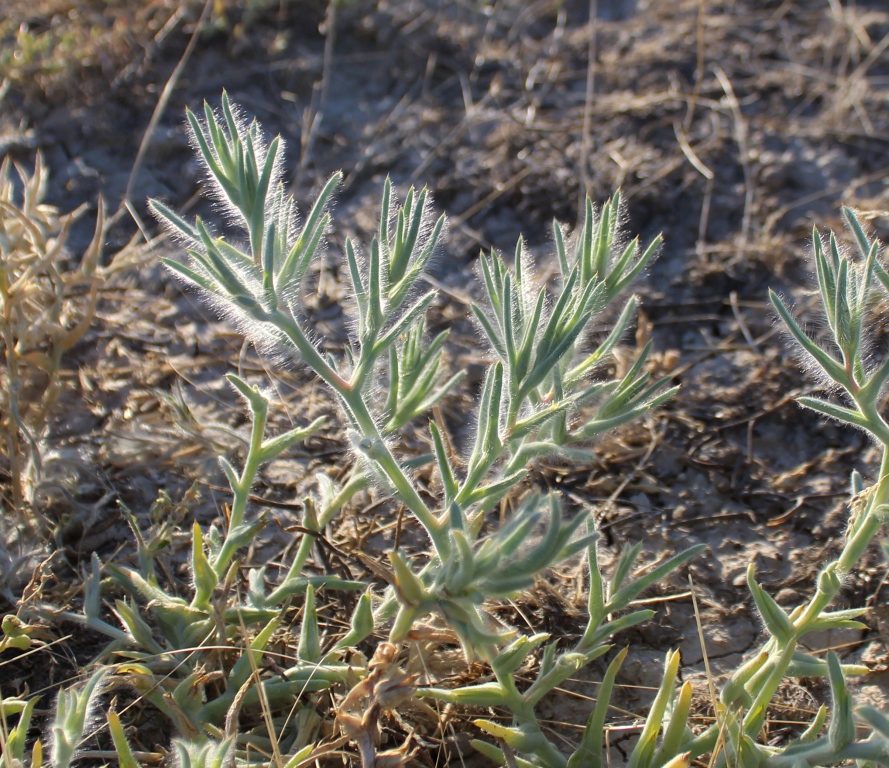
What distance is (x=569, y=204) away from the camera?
3.68 metres

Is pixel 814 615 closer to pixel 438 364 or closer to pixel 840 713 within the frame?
pixel 840 713

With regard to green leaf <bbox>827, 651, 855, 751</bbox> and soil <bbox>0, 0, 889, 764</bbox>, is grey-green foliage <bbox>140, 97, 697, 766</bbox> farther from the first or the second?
soil <bbox>0, 0, 889, 764</bbox>

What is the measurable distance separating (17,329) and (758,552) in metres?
2.33

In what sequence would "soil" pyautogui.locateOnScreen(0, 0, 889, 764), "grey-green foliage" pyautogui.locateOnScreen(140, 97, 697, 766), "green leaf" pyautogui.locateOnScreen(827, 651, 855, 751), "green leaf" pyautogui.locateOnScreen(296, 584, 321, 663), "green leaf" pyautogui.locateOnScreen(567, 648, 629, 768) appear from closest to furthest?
1. "green leaf" pyautogui.locateOnScreen(827, 651, 855, 751)
2. "grey-green foliage" pyautogui.locateOnScreen(140, 97, 697, 766)
3. "green leaf" pyautogui.locateOnScreen(567, 648, 629, 768)
4. "green leaf" pyautogui.locateOnScreen(296, 584, 321, 663)
5. "soil" pyautogui.locateOnScreen(0, 0, 889, 764)

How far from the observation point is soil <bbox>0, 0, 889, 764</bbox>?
2557 millimetres

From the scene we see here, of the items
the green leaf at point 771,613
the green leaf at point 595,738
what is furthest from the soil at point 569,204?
the green leaf at point 771,613

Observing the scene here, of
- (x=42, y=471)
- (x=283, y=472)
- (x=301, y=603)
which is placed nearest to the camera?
(x=301, y=603)

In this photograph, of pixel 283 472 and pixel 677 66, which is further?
pixel 677 66

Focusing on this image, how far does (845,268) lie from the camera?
166 centimetres

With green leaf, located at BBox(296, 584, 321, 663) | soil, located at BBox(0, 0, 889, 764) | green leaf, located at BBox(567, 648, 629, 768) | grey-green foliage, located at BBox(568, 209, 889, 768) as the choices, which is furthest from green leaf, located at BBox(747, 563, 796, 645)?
green leaf, located at BBox(296, 584, 321, 663)

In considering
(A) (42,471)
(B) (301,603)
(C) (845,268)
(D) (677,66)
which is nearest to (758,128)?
(D) (677,66)

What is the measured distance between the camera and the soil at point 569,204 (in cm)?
256

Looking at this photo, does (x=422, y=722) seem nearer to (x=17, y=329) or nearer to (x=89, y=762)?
(x=89, y=762)

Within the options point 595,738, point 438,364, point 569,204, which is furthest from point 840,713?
point 569,204
